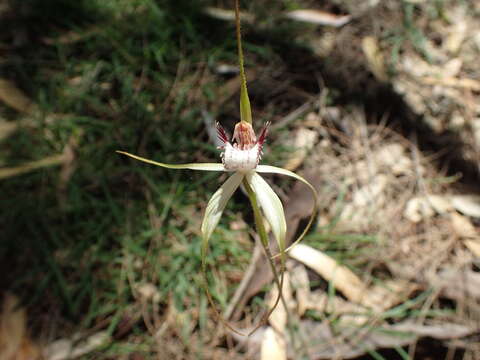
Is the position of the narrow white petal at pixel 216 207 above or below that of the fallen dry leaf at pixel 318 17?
below

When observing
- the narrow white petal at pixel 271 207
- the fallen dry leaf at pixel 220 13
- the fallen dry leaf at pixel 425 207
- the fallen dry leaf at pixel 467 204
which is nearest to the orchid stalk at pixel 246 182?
the narrow white petal at pixel 271 207

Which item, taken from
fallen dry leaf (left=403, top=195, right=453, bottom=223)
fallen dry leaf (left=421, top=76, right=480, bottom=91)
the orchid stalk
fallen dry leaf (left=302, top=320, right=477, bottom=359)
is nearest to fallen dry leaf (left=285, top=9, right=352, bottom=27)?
fallen dry leaf (left=421, top=76, right=480, bottom=91)

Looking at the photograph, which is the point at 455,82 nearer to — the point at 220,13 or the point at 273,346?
the point at 220,13

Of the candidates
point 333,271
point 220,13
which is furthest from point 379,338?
point 220,13

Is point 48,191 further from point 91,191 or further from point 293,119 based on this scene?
point 293,119

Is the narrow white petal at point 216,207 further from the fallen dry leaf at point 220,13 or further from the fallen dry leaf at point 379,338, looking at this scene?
the fallen dry leaf at point 220,13

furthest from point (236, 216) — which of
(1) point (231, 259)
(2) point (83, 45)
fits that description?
(2) point (83, 45)
